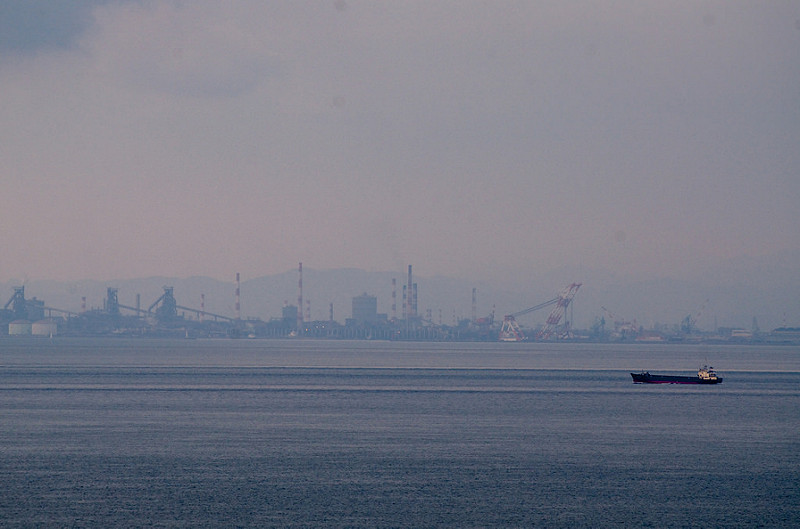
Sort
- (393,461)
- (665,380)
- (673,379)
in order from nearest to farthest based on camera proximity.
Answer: (393,461) → (665,380) → (673,379)

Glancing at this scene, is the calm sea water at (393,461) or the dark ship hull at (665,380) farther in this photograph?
the dark ship hull at (665,380)

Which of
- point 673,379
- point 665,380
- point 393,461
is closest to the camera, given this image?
point 393,461

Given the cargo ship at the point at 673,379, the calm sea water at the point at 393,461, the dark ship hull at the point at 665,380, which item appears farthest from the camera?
the cargo ship at the point at 673,379

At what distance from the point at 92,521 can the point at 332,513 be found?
26.2 ft

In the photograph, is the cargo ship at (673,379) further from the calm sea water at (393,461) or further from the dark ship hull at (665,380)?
the calm sea water at (393,461)

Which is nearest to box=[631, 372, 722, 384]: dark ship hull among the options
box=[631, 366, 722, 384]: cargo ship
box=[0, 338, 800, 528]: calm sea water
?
box=[631, 366, 722, 384]: cargo ship

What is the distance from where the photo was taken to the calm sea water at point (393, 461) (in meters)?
34.4

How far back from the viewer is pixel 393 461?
4684 cm

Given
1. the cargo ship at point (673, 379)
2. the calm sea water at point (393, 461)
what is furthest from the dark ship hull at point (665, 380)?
the calm sea water at point (393, 461)

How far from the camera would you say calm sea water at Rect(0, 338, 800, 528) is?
34.4 meters

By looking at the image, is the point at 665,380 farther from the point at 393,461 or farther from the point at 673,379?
the point at 393,461

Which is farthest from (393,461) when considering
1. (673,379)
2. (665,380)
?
(673,379)

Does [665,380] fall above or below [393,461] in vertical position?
below

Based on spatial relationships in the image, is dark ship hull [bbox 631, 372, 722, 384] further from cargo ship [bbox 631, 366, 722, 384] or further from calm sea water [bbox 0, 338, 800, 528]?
calm sea water [bbox 0, 338, 800, 528]
